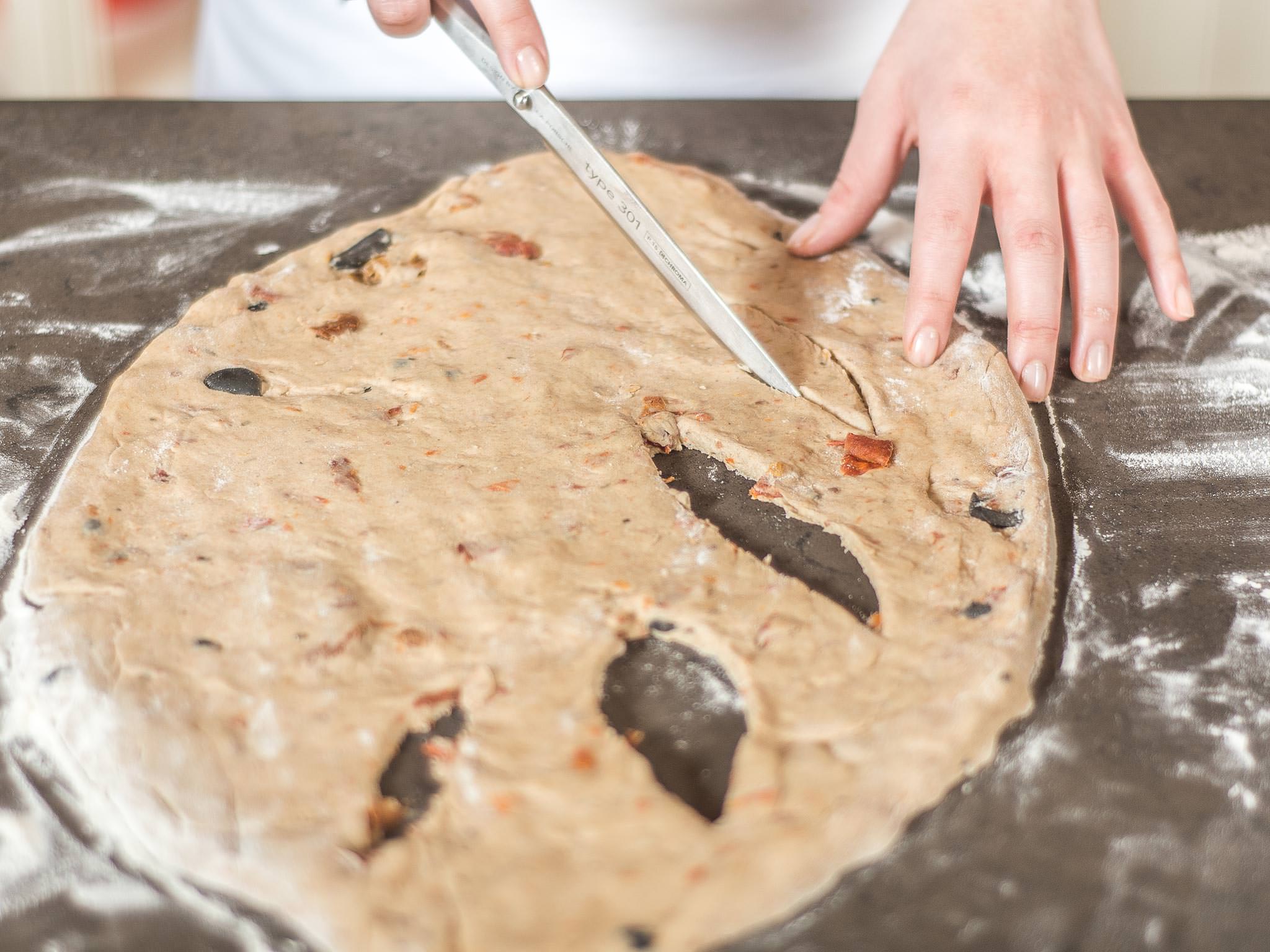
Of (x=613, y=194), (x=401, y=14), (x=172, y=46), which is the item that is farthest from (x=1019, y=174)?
(x=172, y=46)

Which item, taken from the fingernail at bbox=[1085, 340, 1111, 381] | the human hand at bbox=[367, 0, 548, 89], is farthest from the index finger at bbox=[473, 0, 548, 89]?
the fingernail at bbox=[1085, 340, 1111, 381]

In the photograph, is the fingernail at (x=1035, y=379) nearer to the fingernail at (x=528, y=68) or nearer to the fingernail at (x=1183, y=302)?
the fingernail at (x=1183, y=302)

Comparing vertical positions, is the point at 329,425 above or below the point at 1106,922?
above

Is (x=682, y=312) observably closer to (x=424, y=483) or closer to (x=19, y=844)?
(x=424, y=483)

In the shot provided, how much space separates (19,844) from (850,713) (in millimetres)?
728

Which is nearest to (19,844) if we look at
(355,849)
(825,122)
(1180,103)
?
(355,849)

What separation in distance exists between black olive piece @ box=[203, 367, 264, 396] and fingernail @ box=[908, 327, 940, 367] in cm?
82

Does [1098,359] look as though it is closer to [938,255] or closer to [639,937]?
[938,255]

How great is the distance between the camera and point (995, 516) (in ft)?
3.74

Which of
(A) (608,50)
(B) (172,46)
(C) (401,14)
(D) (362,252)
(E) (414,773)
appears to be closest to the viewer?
(E) (414,773)

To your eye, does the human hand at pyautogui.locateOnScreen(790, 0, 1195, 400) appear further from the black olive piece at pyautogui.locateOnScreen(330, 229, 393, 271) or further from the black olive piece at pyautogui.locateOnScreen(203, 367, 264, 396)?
the black olive piece at pyautogui.locateOnScreen(203, 367, 264, 396)

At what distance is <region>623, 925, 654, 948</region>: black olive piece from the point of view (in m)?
0.78

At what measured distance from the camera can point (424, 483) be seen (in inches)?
45.4

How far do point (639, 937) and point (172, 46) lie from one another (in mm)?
3994
